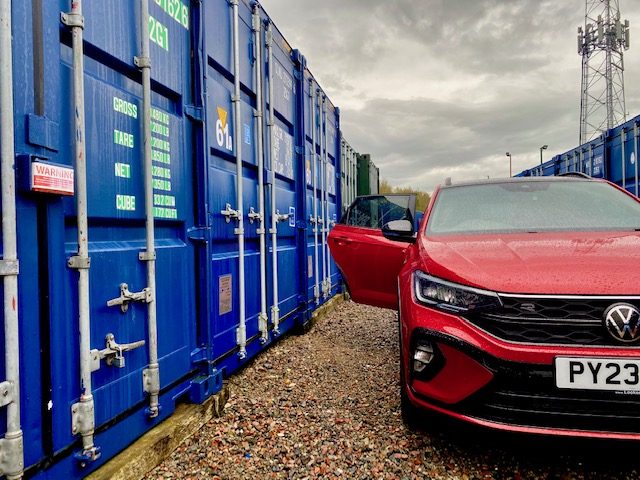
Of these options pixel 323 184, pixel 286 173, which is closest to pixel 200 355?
pixel 286 173

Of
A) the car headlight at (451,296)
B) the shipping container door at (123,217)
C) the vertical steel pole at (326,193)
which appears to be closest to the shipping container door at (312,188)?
the vertical steel pole at (326,193)

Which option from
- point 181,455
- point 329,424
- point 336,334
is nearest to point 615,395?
point 329,424

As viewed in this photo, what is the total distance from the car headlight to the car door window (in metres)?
2.69

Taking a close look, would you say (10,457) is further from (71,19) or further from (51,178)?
(71,19)

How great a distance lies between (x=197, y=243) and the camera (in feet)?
9.72

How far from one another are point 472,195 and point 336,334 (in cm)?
264

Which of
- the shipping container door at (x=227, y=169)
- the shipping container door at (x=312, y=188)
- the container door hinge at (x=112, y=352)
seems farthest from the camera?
the shipping container door at (x=312, y=188)

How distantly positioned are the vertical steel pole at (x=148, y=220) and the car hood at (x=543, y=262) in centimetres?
142

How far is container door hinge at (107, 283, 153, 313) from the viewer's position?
2.19 metres

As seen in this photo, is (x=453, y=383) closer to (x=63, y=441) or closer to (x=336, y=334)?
(x=63, y=441)

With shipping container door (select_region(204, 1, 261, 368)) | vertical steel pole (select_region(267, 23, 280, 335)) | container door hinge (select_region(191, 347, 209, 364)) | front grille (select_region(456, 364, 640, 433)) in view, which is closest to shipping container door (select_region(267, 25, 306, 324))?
vertical steel pole (select_region(267, 23, 280, 335))

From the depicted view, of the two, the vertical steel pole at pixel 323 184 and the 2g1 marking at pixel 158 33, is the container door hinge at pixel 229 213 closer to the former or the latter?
the 2g1 marking at pixel 158 33

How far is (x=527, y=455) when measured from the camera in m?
2.43

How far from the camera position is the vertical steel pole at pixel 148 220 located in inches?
92.9
